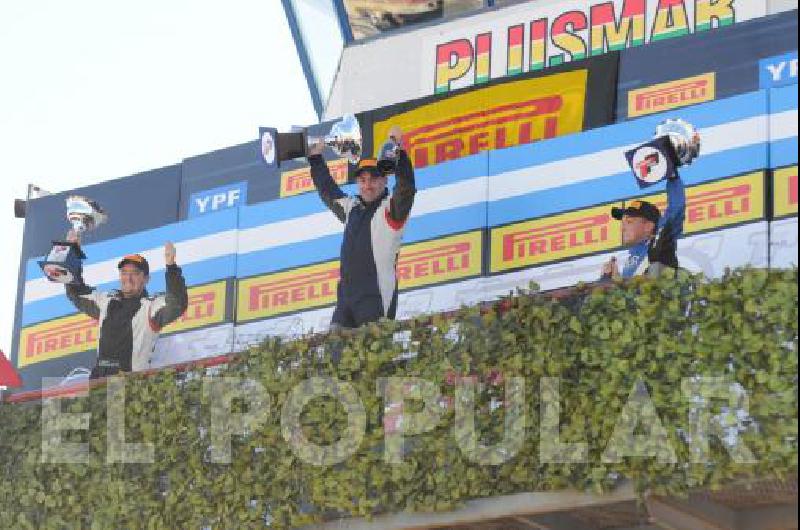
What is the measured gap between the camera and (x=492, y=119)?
628 inches

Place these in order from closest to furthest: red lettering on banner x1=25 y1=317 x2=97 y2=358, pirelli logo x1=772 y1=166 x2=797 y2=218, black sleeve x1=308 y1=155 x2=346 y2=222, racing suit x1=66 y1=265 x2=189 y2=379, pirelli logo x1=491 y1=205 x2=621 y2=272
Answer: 1. pirelli logo x1=772 y1=166 x2=797 y2=218
2. pirelli logo x1=491 y1=205 x2=621 y2=272
3. black sleeve x1=308 y1=155 x2=346 y2=222
4. racing suit x1=66 y1=265 x2=189 y2=379
5. red lettering on banner x1=25 y1=317 x2=97 y2=358

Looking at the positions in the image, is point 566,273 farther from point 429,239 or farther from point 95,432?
point 95,432

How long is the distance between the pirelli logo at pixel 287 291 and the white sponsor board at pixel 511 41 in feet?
6.87

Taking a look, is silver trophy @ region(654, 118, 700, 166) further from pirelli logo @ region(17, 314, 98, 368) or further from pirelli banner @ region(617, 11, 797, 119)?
pirelli logo @ region(17, 314, 98, 368)

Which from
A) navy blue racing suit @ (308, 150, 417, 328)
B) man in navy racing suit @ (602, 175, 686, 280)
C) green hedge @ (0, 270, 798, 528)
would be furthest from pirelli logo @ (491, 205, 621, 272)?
green hedge @ (0, 270, 798, 528)

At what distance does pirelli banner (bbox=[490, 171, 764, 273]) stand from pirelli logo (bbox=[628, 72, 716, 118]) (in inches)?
29.9

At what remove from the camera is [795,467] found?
11.6 m

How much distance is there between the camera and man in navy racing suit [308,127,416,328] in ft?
48.7

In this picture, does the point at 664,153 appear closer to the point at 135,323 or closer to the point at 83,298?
the point at 135,323

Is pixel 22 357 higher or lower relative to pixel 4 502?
higher

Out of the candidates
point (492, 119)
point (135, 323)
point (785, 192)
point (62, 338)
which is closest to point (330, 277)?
point (135, 323)

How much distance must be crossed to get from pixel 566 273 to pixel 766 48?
2.40 m

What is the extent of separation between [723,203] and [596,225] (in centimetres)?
117

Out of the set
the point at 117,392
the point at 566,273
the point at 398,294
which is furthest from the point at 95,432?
the point at 566,273
